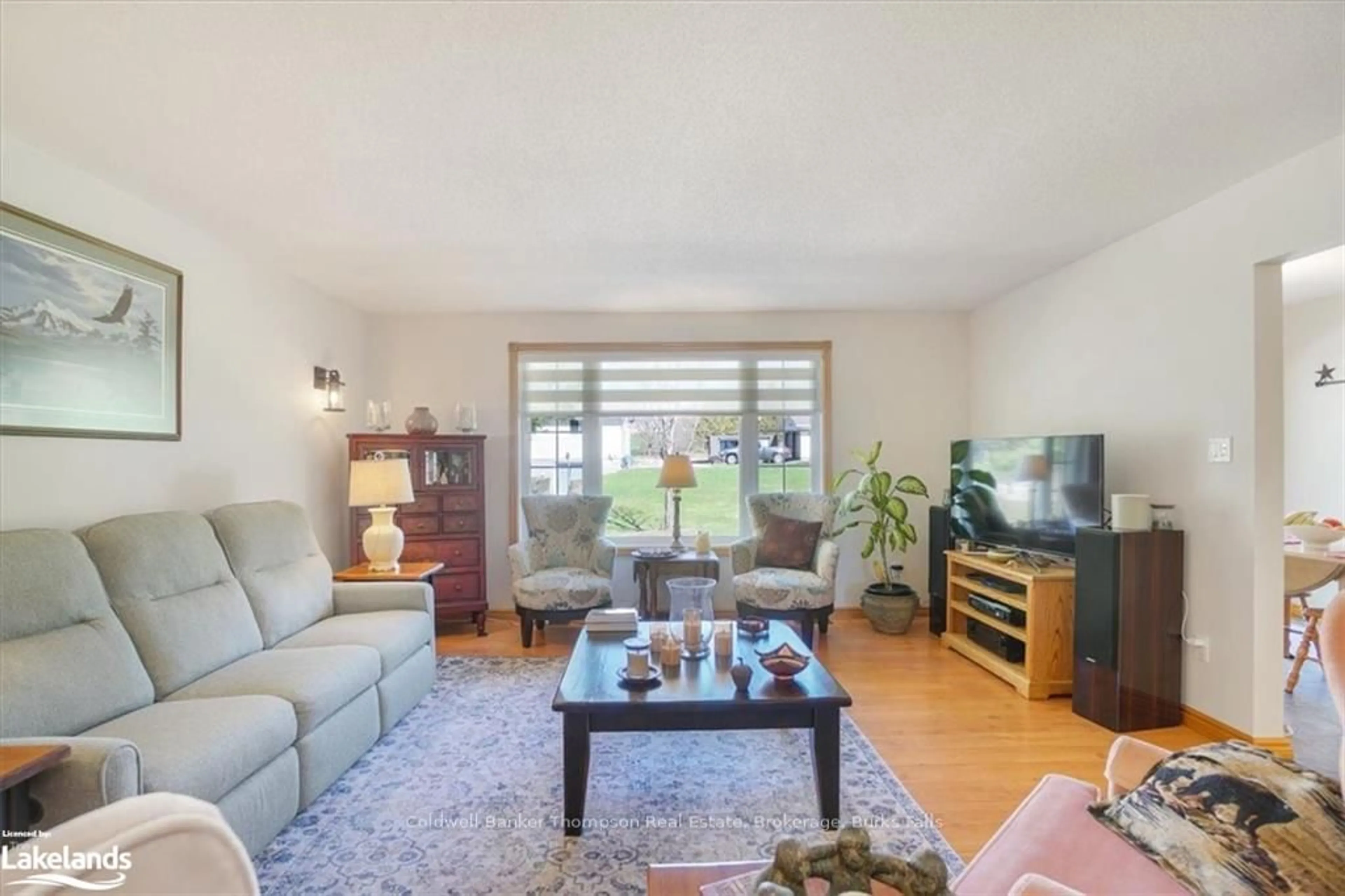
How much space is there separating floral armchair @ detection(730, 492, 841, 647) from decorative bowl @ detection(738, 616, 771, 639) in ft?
3.31

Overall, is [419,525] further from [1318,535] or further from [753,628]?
[1318,535]

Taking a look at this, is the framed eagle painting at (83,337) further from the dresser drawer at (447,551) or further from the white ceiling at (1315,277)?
the white ceiling at (1315,277)

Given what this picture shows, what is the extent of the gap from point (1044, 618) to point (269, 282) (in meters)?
4.74

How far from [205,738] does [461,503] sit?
2576 millimetres

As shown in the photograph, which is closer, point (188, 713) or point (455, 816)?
point (188, 713)

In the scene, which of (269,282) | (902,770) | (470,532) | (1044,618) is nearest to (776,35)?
(902,770)

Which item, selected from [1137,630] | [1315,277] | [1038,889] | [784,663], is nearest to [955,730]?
[1137,630]

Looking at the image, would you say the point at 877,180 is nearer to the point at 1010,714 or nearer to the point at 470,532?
the point at 1010,714

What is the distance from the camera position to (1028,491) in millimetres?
3502

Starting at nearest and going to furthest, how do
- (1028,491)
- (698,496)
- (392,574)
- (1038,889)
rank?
(1038,889), (392,574), (1028,491), (698,496)

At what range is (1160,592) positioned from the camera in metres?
2.82

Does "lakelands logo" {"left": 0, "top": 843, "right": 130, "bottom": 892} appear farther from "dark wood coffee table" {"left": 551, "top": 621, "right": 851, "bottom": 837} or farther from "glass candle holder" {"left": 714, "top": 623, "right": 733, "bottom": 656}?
"glass candle holder" {"left": 714, "top": 623, "right": 733, "bottom": 656}

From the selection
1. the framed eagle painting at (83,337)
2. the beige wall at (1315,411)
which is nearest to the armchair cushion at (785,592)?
the framed eagle painting at (83,337)

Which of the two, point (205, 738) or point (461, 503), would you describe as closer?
point (205, 738)
